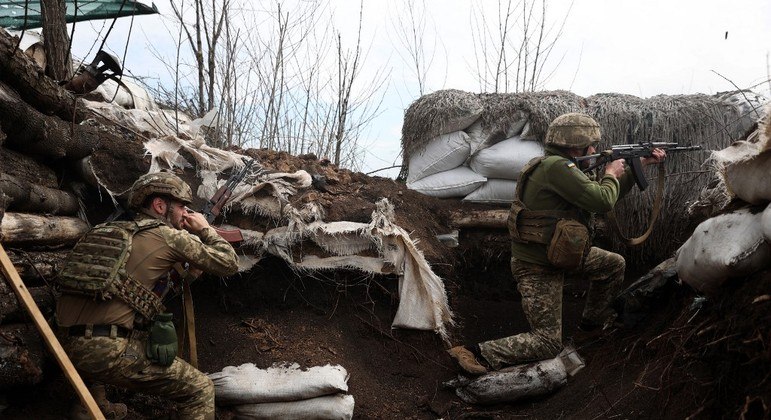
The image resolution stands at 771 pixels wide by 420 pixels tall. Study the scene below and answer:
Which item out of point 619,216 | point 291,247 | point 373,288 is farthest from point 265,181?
point 619,216

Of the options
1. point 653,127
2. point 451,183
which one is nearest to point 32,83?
point 451,183

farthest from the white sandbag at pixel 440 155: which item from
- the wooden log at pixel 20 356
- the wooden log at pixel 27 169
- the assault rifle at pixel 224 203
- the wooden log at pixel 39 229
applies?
the wooden log at pixel 20 356

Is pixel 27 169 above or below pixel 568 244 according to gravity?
above

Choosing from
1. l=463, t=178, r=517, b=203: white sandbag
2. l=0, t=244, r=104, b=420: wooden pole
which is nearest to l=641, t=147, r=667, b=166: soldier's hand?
l=463, t=178, r=517, b=203: white sandbag

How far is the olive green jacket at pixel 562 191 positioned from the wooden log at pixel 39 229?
2.89 metres

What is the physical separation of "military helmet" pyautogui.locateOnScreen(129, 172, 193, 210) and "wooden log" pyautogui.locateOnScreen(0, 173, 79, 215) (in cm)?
59

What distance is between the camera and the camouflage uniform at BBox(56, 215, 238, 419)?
314cm

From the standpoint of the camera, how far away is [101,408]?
3.37 metres

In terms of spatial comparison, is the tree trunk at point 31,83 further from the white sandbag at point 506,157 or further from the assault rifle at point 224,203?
the white sandbag at point 506,157

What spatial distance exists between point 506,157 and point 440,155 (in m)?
0.60

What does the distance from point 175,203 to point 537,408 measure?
252 cm

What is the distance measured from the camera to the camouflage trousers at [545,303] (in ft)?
13.5

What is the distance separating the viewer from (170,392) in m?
3.37

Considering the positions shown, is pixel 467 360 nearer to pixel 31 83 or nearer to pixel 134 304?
pixel 134 304
